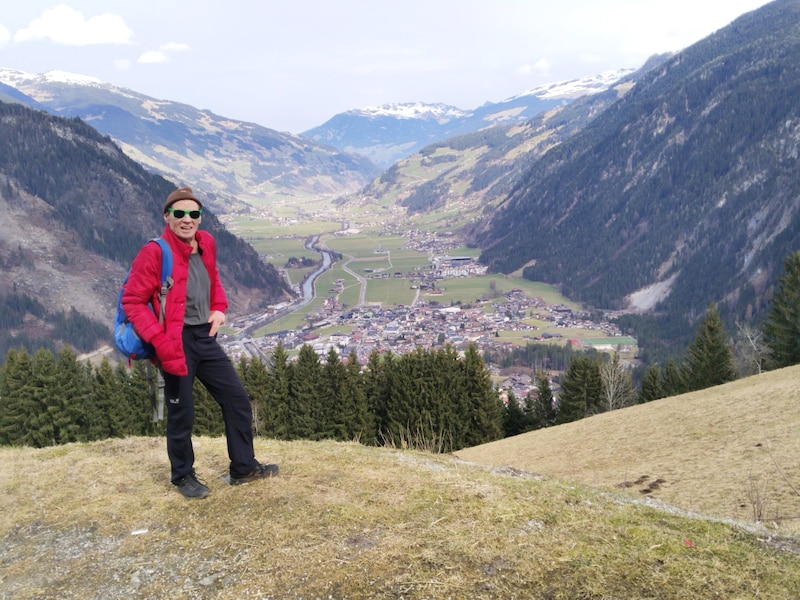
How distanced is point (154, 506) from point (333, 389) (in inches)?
1388

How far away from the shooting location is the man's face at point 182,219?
7.02 m

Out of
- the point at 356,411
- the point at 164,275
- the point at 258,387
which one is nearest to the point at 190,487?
the point at 164,275

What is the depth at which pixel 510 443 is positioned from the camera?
29.5m

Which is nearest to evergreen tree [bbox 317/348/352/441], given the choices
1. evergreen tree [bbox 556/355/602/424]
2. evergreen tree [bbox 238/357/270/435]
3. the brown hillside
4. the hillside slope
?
evergreen tree [bbox 238/357/270/435]

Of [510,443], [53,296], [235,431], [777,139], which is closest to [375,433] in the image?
[510,443]

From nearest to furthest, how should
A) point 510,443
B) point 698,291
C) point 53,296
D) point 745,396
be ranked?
1. point 745,396
2. point 510,443
3. point 53,296
4. point 698,291

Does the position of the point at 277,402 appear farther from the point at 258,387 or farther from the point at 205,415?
the point at 205,415

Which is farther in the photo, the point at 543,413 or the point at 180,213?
the point at 543,413

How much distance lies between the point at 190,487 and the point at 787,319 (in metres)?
46.9

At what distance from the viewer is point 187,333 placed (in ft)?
24.1

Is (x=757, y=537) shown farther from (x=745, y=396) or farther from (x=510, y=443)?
(x=510, y=443)

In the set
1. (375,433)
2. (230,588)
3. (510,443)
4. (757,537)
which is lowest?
(375,433)

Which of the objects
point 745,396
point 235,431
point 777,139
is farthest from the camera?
point 777,139

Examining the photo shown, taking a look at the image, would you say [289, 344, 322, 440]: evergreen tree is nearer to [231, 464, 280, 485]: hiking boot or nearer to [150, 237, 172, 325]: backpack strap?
[231, 464, 280, 485]: hiking boot
